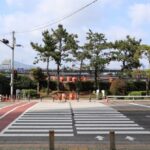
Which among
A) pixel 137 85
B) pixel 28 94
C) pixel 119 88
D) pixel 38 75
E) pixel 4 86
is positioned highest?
pixel 38 75

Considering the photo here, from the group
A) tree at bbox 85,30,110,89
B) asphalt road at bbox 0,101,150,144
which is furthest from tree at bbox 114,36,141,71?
asphalt road at bbox 0,101,150,144

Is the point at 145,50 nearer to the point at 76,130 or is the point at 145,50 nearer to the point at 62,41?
the point at 62,41

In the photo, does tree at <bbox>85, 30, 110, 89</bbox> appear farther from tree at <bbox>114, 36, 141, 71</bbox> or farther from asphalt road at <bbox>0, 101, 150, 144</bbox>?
asphalt road at <bbox>0, 101, 150, 144</bbox>

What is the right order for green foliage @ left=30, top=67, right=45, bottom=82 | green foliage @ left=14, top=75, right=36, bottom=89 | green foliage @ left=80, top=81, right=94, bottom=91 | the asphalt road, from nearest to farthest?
the asphalt road
green foliage @ left=30, top=67, right=45, bottom=82
green foliage @ left=14, top=75, right=36, bottom=89
green foliage @ left=80, top=81, right=94, bottom=91

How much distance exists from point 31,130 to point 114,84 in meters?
52.4

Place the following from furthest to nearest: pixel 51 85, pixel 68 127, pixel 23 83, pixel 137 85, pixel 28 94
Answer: pixel 51 85 < pixel 137 85 < pixel 23 83 < pixel 28 94 < pixel 68 127

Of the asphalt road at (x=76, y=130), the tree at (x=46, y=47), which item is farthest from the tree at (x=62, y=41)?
the asphalt road at (x=76, y=130)

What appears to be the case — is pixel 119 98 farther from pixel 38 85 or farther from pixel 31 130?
pixel 31 130

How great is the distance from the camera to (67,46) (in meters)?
77.6

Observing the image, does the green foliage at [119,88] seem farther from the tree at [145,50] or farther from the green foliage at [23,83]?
the green foliage at [23,83]

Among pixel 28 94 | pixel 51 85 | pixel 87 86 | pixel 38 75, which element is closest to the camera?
pixel 28 94

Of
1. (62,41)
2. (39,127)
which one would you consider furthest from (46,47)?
(39,127)

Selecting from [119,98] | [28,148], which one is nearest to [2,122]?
[28,148]

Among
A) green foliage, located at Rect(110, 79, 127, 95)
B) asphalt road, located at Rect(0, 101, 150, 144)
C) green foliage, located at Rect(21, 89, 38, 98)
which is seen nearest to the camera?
asphalt road, located at Rect(0, 101, 150, 144)
